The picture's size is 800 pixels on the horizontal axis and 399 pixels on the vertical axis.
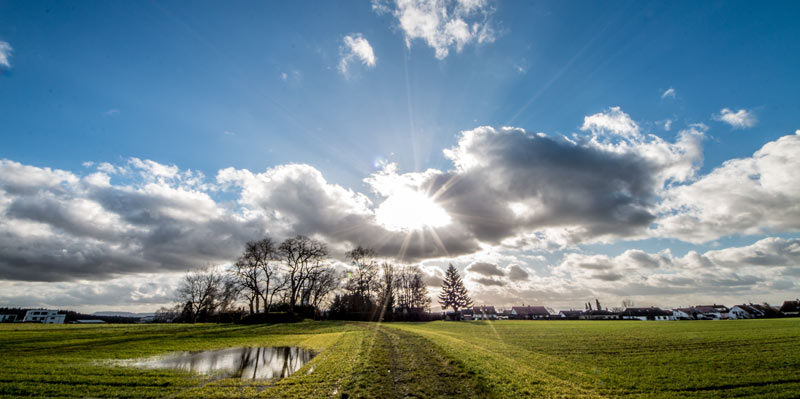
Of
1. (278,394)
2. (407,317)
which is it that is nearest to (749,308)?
(407,317)

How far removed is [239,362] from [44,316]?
16420 cm

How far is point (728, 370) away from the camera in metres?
12.5

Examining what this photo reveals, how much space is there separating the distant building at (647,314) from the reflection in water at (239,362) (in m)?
139

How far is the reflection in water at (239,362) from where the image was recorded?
1180cm

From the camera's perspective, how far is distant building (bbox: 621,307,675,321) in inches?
4547

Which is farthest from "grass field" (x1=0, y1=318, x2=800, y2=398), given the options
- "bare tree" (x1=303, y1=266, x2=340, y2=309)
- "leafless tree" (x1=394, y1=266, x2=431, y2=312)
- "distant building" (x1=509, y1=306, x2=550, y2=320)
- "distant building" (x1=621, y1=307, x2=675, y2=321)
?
"distant building" (x1=621, y1=307, x2=675, y2=321)

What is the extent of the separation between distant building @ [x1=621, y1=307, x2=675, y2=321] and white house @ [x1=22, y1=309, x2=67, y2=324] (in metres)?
205

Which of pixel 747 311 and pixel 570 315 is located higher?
pixel 747 311

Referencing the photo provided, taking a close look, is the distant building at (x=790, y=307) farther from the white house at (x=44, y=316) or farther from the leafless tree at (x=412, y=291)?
the white house at (x=44, y=316)

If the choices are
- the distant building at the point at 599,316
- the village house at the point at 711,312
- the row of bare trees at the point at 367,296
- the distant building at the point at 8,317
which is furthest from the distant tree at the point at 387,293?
the distant building at the point at 8,317

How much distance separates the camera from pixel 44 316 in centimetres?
11544

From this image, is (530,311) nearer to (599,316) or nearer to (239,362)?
(599,316)

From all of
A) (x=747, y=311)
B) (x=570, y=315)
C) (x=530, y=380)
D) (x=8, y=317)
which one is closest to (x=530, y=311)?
(x=570, y=315)

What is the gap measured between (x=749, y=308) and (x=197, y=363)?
528 feet
